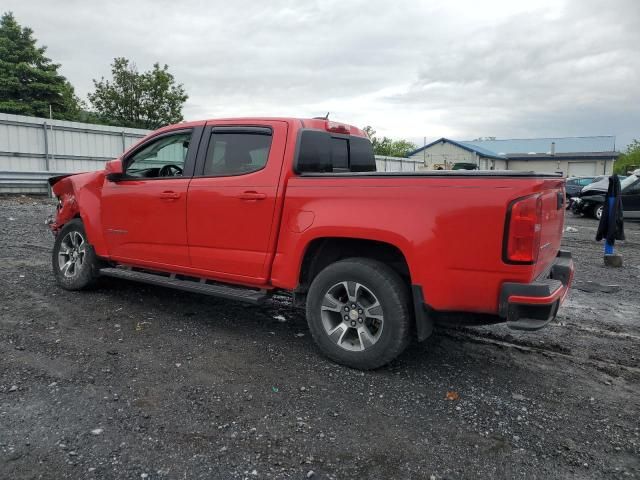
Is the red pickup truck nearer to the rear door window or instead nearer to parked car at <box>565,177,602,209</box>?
the rear door window

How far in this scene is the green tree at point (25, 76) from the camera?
29.0 metres

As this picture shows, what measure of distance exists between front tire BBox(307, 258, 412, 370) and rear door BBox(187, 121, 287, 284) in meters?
0.65

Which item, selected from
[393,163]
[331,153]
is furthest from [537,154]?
[331,153]

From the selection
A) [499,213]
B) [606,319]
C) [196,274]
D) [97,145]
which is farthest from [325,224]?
[97,145]

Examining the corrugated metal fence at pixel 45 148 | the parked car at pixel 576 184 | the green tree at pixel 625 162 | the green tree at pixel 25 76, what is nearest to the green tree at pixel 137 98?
the green tree at pixel 25 76

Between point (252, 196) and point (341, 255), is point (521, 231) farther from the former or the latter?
point (252, 196)

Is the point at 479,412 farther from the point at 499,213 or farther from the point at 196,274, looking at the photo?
the point at 196,274

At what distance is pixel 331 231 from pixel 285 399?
4.17 feet

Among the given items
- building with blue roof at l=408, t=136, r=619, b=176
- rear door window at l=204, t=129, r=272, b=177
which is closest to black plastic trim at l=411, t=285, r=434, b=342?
rear door window at l=204, t=129, r=272, b=177

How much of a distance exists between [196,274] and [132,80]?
3122cm

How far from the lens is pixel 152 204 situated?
5059mm

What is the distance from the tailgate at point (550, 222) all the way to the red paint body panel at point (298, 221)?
1cm

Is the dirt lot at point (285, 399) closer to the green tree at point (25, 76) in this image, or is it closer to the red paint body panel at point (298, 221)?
the red paint body panel at point (298, 221)

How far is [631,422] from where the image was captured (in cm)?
324
